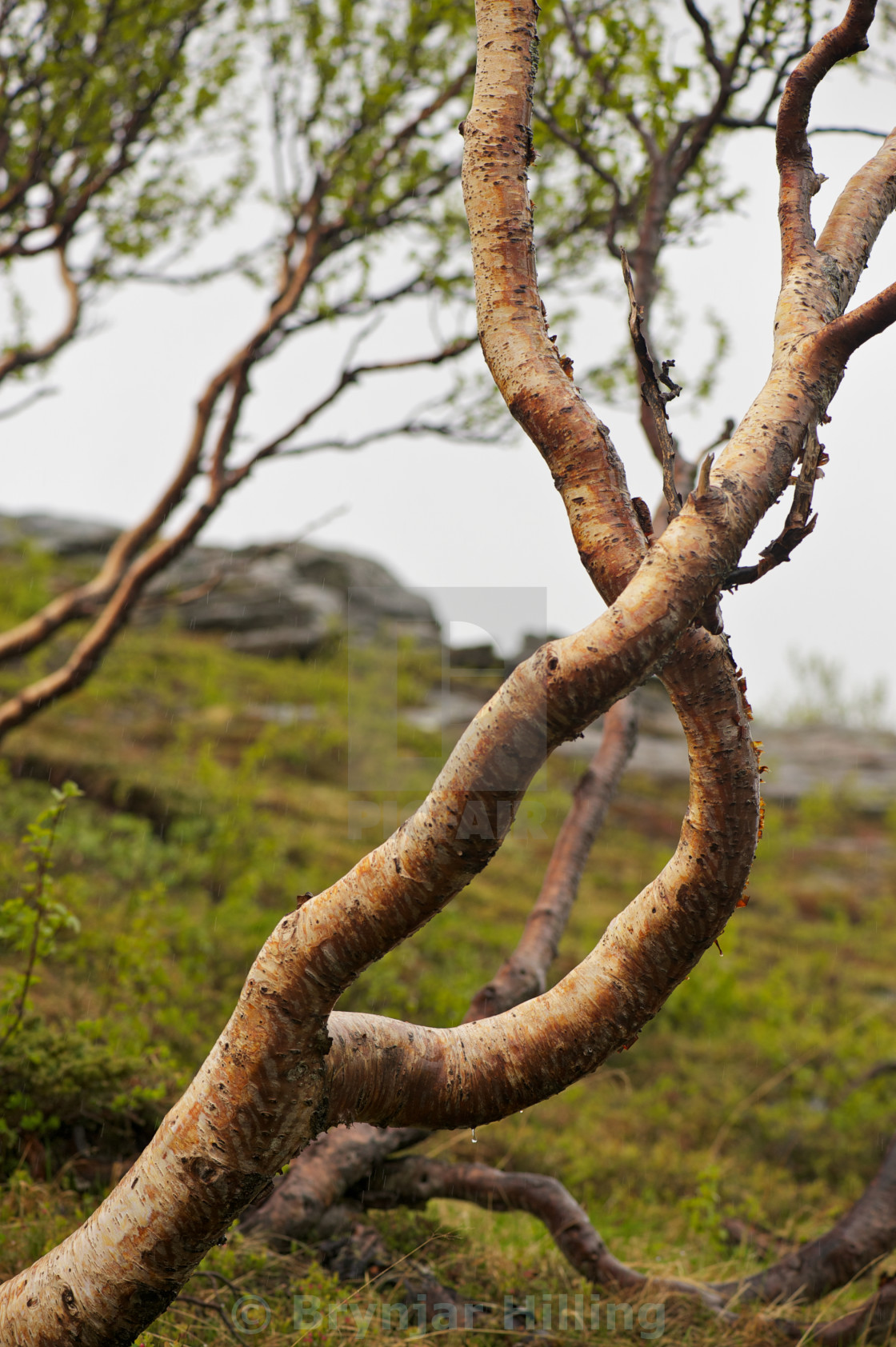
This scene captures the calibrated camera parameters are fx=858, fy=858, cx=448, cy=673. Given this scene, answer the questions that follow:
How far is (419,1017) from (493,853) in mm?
4374

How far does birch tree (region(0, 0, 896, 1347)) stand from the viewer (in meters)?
1.62

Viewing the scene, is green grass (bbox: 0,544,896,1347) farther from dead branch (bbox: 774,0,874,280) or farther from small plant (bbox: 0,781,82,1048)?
dead branch (bbox: 774,0,874,280)

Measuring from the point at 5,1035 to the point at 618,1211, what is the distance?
9.88 feet

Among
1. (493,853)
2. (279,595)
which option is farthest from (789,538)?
(279,595)

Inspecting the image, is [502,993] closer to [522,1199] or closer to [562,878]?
[562,878]

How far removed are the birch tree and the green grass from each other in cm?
88

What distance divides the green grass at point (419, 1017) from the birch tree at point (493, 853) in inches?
34.7

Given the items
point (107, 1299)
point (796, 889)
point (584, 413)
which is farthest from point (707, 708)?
point (796, 889)

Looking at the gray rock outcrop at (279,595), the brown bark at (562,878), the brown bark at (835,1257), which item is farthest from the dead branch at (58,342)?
the gray rock outcrop at (279,595)

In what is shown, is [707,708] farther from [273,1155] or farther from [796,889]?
[796,889]

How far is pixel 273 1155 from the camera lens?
174cm

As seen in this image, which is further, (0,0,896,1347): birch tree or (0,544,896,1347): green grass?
(0,544,896,1347): green grass

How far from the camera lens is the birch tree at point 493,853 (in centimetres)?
162

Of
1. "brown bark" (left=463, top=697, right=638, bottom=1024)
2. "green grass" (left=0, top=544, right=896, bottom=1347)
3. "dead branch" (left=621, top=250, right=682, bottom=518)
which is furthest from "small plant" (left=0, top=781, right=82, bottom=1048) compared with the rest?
"dead branch" (left=621, top=250, right=682, bottom=518)
